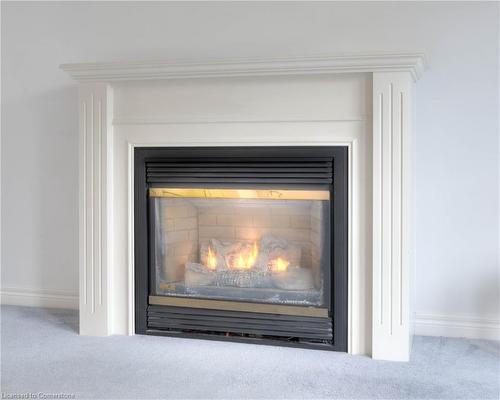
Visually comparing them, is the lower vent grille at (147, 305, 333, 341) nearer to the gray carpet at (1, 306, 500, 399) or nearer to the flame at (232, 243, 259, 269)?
the gray carpet at (1, 306, 500, 399)

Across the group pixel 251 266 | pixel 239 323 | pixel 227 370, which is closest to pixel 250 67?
pixel 251 266

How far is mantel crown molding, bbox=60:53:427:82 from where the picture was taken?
2799 mm

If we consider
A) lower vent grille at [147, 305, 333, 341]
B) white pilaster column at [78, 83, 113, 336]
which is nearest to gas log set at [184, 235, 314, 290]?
lower vent grille at [147, 305, 333, 341]

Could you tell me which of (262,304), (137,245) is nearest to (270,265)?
(262,304)

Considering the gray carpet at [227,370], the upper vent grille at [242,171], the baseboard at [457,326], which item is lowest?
the gray carpet at [227,370]

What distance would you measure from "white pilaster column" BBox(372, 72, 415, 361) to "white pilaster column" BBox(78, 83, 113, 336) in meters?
1.36

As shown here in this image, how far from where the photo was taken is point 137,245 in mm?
3221

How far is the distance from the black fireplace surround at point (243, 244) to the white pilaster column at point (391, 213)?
0.17 metres

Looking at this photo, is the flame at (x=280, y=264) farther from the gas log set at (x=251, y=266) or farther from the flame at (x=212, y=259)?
the flame at (x=212, y=259)

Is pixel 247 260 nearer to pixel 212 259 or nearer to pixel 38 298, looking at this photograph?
pixel 212 259

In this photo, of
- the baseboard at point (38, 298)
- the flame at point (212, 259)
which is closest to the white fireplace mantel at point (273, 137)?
the flame at point (212, 259)

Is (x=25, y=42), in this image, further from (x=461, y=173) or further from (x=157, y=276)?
(x=461, y=173)

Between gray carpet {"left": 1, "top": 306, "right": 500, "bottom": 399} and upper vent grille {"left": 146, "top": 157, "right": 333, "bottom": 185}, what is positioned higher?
upper vent grille {"left": 146, "top": 157, "right": 333, "bottom": 185}

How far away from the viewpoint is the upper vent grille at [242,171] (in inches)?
117
